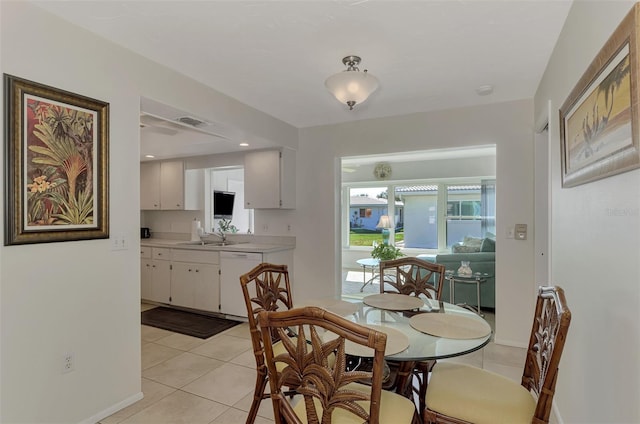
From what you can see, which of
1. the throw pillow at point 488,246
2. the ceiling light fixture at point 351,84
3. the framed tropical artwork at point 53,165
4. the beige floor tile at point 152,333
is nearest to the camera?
the framed tropical artwork at point 53,165

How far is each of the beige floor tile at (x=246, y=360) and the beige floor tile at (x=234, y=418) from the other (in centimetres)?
64

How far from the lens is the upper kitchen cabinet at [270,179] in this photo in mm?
4262

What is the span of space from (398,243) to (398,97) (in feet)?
15.0

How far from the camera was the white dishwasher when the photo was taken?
4020mm

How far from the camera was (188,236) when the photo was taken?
17.6 ft

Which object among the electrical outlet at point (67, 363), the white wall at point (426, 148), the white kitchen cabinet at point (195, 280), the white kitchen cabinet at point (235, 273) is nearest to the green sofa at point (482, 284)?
the white wall at point (426, 148)

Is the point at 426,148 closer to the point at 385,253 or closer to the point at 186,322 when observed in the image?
the point at 385,253

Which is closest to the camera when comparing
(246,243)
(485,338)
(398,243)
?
(485,338)

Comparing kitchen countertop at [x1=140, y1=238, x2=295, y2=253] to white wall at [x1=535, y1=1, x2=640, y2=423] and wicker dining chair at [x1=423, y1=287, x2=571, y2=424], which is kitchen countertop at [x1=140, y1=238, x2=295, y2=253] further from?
white wall at [x1=535, y1=1, x2=640, y2=423]

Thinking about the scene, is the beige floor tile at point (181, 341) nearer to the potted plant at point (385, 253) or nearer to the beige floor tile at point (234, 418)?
the beige floor tile at point (234, 418)

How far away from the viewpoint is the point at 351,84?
Result: 207 centimetres

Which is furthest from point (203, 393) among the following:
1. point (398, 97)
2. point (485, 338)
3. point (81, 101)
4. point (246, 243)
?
point (398, 97)

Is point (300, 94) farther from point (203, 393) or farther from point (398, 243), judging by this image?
point (398, 243)

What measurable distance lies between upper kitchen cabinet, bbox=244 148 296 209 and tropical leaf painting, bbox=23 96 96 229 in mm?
2337
